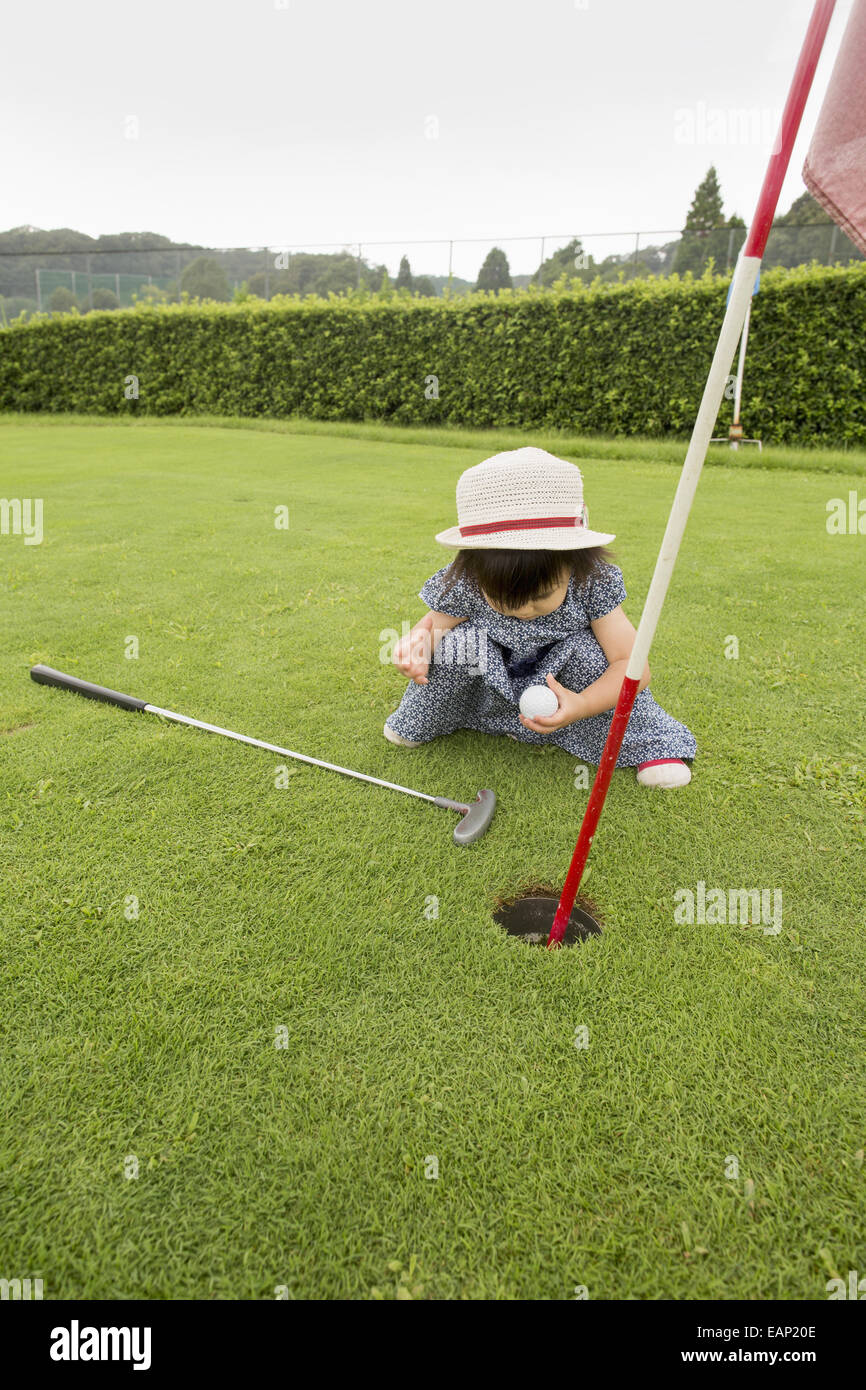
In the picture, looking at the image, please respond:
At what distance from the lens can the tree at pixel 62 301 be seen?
51.7 feet

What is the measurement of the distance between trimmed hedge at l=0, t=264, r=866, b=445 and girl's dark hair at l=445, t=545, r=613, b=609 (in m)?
8.93

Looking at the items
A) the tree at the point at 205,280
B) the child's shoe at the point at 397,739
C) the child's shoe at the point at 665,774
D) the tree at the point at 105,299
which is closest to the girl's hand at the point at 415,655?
the child's shoe at the point at 397,739

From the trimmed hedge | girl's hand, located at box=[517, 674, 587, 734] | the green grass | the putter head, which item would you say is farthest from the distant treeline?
the putter head

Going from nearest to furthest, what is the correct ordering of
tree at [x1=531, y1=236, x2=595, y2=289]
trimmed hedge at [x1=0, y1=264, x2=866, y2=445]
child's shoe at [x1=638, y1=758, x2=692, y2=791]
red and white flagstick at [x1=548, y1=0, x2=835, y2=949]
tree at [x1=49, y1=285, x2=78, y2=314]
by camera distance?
red and white flagstick at [x1=548, y1=0, x2=835, y2=949], child's shoe at [x1=638, y1=758, x2=692, y2=791], trimmed hedge at [x1=0, y1=264, x2=866, y2=445], tree at [x1=531, y1=236, x2=595, y2=289], tree at [x1=49, y1=285, x2=78, y2=314]

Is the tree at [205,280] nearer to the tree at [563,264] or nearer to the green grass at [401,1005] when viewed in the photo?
the tree at [563,264]

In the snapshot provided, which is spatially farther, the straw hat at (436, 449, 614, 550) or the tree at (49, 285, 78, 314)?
the tree at (49, 285, 78, 314)

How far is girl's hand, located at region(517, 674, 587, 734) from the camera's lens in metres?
2.18

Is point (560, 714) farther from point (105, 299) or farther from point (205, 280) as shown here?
point (105, 299)

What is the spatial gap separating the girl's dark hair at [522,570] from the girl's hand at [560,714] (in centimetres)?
31

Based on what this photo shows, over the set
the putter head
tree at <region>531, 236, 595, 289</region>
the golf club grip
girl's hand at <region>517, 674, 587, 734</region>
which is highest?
tree at <region>531, 236, 595, 289</region>

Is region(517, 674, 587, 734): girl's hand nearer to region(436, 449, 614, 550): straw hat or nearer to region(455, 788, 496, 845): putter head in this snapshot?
region(455, 788, 496, 845): putter head

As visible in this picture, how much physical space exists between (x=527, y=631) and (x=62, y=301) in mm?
19053
